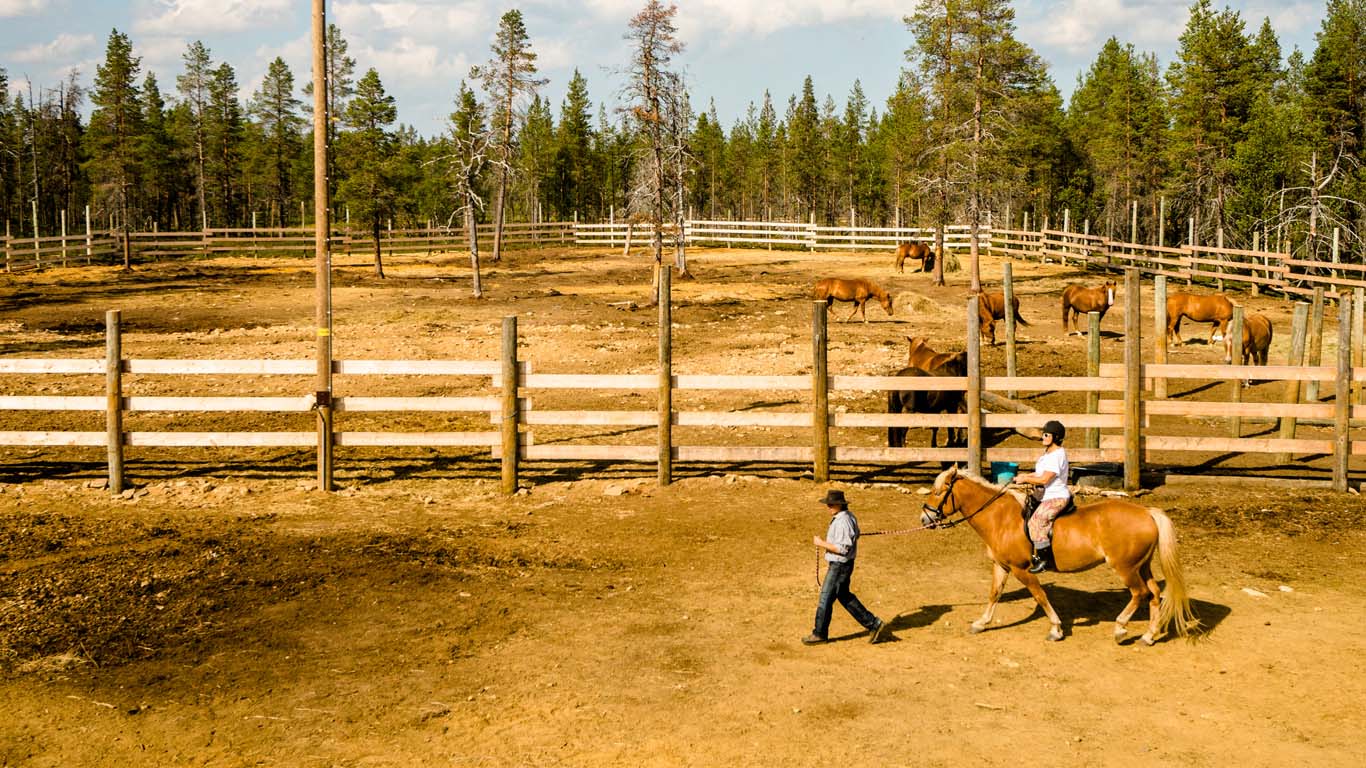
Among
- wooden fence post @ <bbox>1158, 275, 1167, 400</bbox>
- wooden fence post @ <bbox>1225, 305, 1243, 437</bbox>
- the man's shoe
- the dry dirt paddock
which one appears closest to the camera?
the dry dirt paddock

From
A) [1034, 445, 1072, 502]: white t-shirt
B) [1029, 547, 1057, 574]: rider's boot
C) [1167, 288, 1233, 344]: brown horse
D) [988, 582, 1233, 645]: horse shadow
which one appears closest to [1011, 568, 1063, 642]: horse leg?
[1029, 547, 1057, 574]: rider's boot

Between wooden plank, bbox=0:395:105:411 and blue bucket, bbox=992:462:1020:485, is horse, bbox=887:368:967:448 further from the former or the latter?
wooden plank, bbox=0:395:105:411

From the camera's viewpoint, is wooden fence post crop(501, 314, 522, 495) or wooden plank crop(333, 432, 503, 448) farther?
wooden plank crop(333, 432, 503, 448)

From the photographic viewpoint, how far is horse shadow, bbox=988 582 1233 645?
8722mm

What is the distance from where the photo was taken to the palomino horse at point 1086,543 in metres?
8.15

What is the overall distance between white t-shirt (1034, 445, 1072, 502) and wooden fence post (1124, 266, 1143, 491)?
515cm

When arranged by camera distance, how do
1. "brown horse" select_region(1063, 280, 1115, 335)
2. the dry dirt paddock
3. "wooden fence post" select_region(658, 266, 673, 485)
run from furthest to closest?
"brown horse" select_region(1063, 280, 1115, 335)
"wooden fence post" select_region(658, 266, 673, 485)
the dry dirt paddock

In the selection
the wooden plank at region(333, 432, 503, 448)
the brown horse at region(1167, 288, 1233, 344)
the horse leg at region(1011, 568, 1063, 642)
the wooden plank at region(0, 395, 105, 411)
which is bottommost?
the horse leg at region(1011, 568, 1063, 642)

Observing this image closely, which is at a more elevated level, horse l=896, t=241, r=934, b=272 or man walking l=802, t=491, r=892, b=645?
horse l=896, t=241, r=934, b=272

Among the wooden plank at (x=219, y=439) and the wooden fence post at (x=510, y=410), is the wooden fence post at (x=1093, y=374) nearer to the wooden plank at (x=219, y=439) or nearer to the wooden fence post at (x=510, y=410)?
the wooden fence post at (x=510, y=410)

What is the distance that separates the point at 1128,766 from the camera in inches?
251

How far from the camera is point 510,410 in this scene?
43.5 ft

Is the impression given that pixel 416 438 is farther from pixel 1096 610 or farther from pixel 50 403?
pixel 1096 610

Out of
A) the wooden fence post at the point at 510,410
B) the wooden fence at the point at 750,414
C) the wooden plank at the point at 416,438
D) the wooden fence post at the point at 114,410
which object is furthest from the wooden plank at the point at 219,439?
the wooden fence post at the point at 510,410
